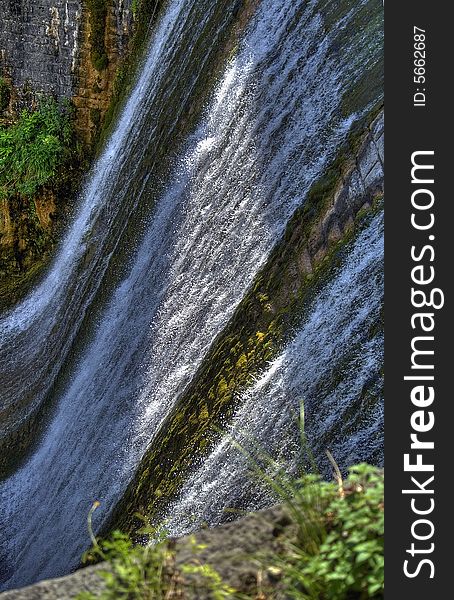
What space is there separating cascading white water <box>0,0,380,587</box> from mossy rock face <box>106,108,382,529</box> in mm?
117

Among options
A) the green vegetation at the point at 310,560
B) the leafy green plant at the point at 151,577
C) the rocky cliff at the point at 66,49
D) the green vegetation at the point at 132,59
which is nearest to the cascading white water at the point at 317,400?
the green vegetation at the point at 310,560

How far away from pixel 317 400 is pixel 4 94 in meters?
4.88

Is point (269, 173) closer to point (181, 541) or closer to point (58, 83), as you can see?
point (181, 541)

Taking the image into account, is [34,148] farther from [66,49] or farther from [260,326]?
[260,326]

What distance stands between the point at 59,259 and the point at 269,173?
3073mm

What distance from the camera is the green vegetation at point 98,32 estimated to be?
7027mm

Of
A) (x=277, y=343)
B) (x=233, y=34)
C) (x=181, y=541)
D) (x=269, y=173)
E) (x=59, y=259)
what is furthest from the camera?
(x=59, y=259)

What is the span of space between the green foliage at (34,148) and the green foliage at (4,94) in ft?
0.66

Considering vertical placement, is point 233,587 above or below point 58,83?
below

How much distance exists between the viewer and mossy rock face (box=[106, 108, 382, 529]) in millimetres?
4203

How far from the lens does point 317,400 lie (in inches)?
163

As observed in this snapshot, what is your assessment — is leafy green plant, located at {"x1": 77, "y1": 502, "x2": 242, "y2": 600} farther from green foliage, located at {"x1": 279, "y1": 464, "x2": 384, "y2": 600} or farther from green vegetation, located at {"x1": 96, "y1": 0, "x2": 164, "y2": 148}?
green vegetation, located at {"x1": 96, "y1": 0, "x2": 164, "y2": 148}

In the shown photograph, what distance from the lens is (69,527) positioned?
616 centimetres

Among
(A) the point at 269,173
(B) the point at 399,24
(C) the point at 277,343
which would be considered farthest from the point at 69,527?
(B) the point at 399,24
